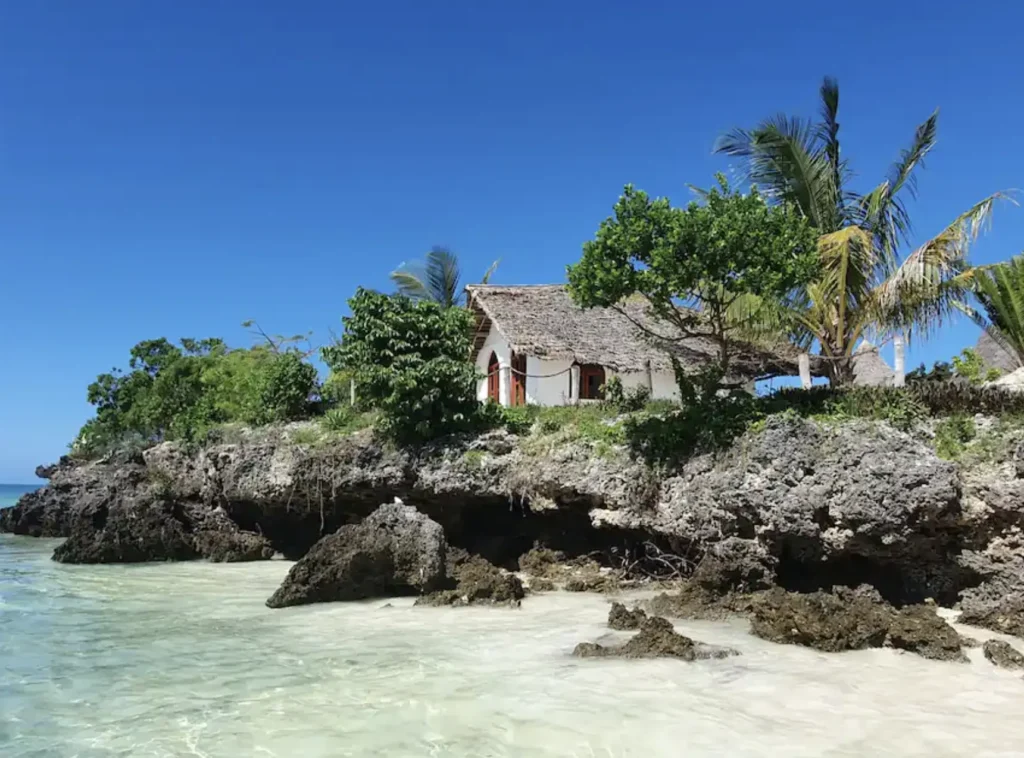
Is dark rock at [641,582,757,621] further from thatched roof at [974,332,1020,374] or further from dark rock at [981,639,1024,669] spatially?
thatched roof at [974,332,1020,374]

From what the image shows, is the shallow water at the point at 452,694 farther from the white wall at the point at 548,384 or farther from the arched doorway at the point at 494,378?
the arched doorway at the point at 494,378

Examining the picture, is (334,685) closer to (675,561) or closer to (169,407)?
(675,561)

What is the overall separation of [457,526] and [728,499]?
6.55 meters

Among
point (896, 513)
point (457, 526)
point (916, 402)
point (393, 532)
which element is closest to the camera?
point (896, 513)

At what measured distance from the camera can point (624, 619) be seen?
32.3ft

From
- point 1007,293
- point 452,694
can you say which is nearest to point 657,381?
point 1007,293

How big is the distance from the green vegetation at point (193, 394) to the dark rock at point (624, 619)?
12.4m

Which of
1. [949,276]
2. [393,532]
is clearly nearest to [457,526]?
[393,532]

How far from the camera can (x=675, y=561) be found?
13.2 m

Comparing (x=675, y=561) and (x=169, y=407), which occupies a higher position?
(x=169, y=407)

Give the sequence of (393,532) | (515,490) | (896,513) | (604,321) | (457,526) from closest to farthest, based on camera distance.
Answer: (896,513)
(393,532)
(515,490)
(457,526)
(604,321)

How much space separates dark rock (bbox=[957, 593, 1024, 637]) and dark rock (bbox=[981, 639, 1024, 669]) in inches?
50.3

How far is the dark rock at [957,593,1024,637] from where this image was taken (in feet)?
30.9

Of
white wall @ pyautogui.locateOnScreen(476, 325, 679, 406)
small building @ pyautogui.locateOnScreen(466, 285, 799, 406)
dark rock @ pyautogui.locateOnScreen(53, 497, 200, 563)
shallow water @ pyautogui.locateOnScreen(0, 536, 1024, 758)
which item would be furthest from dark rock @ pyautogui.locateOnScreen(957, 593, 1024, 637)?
dark rock @ pyautogui.locateOnScreen(53, 497, 200, 563)
